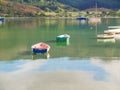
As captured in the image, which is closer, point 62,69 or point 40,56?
point 62,69

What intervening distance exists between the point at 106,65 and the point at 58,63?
21.0ft

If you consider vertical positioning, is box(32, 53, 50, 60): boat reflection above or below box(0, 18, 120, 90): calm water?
above

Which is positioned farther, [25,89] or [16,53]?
[16,53]

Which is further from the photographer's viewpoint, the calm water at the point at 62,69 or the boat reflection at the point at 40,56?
the boat reflection at the point at 40,56

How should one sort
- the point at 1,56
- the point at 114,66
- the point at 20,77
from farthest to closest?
the point at 1,56 < the point at 114,66 < the point at 20,77

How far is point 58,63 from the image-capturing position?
4178cm

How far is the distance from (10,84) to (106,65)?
1419cm

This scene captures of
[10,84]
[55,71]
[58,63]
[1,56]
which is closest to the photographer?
[10,84]

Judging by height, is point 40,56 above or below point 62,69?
above

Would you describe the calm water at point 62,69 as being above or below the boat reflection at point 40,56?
below

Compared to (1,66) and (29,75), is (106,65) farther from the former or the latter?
(1,66)

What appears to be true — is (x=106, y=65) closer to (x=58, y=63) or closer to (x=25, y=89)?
(x=58, y=63)

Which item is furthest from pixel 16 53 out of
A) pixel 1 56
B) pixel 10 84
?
pixel 10 84

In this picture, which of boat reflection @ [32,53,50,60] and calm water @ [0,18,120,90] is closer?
calm water @ [0,18,120,90]
